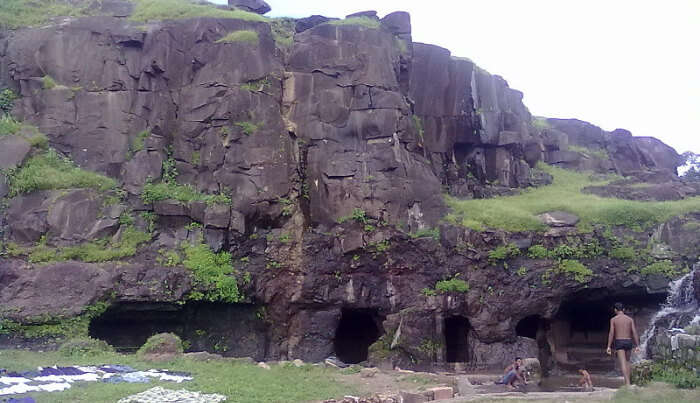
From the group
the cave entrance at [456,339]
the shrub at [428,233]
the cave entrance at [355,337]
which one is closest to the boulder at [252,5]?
the shrub at [428,233]

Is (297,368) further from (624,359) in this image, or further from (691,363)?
(691,363)

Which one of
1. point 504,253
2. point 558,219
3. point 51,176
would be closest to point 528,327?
point 504,253

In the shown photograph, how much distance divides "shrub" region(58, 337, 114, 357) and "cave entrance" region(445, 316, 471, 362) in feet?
41.4

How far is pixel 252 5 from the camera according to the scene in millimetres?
33625

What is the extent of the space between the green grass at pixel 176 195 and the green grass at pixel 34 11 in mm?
8833

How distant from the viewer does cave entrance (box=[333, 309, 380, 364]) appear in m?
29.2

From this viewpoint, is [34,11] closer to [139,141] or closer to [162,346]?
[139,141]

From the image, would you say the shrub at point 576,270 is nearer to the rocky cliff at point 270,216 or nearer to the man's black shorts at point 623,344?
the rocky cliff at point 270,216

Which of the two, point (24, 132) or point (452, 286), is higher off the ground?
point (24, 132)

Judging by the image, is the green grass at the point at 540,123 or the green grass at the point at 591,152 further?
the green grass at the point at 540,123

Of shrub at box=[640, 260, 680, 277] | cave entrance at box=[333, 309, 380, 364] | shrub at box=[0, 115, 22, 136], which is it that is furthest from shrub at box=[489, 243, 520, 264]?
shrub at box=[0, 115, 22, 136]

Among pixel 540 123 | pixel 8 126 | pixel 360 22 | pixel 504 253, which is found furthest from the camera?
pixel 540 123

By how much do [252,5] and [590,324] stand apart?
67.7ft

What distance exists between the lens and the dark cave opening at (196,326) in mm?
24953
